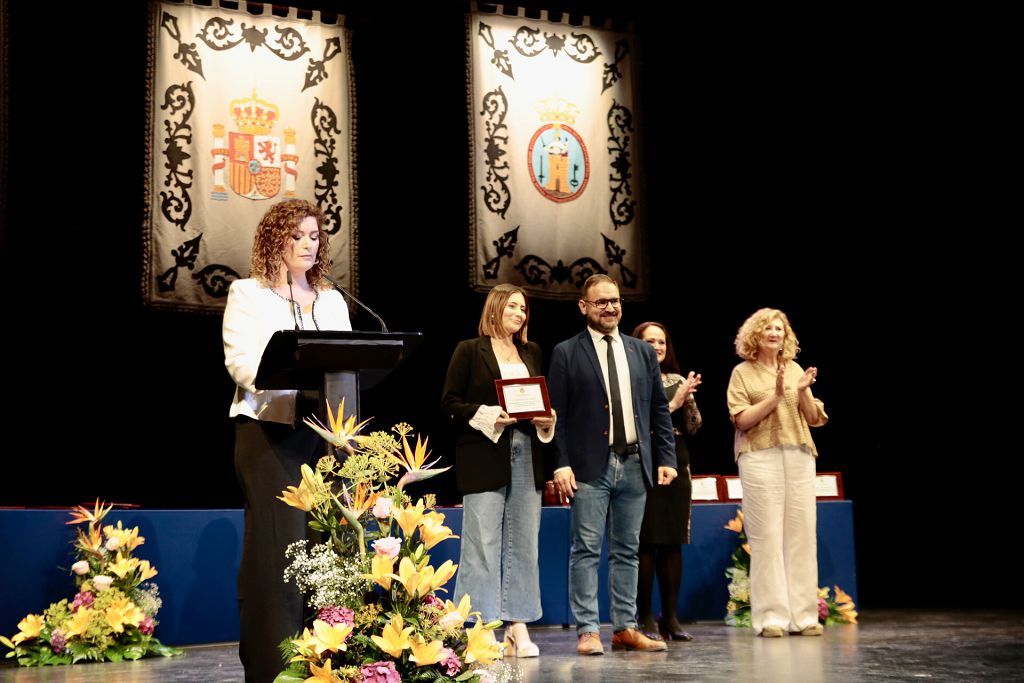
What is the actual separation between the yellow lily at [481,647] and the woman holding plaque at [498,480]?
1.57m

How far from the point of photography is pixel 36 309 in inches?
239

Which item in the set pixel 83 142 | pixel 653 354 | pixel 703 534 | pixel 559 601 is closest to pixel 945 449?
pixel 703 534

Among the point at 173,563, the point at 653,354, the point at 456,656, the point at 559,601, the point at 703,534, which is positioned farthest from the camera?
the point at 703,534

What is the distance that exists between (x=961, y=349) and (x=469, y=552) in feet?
13.8

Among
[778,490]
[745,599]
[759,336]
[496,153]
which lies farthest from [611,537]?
[496,153]

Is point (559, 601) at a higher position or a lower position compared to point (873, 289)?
lower

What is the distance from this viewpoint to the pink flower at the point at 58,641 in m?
4.41

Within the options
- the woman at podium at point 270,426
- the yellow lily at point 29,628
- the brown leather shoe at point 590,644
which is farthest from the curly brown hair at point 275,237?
the yellow lily at point 29,628

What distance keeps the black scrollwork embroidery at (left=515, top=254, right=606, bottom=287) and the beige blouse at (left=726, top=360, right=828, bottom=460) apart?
1613 millimetres

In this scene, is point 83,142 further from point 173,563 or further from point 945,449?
point 945,449

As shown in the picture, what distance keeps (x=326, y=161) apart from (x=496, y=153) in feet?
3.10

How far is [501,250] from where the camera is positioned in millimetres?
6504

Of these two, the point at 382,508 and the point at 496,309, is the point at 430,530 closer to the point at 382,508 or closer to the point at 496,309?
the point at 382,508

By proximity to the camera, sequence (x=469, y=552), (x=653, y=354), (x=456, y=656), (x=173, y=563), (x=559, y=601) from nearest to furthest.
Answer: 1. (x=456, y=656)
2. (x=469, y=552)
3. (x=653, y=354)
4. (x=173, y=563)
5. (x=559, y=601)
